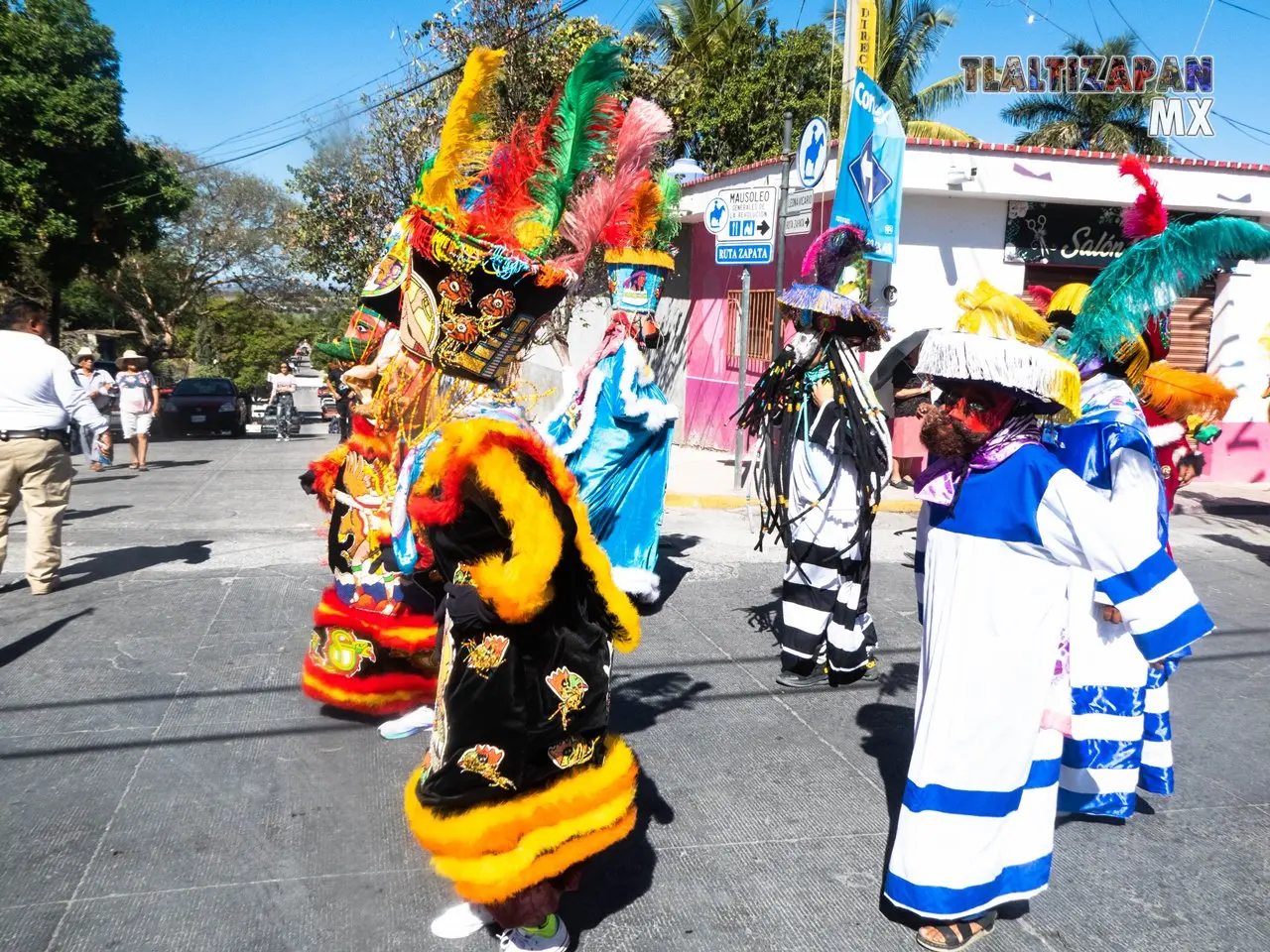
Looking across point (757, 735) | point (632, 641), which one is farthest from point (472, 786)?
point (757, 735)

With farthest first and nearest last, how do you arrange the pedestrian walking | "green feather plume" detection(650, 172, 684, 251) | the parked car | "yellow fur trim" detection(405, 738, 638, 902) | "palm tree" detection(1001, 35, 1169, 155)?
"palm tree" detection(1001, 35, 1169, 155), the parked car, the pedestrian walking, "green feather plume" detection(650, 172, 684, 251), "yellow fur trim" detection(405, 738, 638, 902)

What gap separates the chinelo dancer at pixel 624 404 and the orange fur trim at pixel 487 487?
10.9 feet

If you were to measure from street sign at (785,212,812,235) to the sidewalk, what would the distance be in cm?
239

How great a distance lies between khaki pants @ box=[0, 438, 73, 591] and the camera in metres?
6.35

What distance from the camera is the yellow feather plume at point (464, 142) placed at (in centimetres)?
358

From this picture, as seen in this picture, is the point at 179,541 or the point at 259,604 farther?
the point at 179,541

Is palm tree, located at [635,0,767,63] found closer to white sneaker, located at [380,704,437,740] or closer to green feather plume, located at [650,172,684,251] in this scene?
green feather plume, located at [650,172,684,251]

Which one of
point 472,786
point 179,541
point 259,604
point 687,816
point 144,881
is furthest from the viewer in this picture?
point 179,541

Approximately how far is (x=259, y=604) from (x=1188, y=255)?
5384mm

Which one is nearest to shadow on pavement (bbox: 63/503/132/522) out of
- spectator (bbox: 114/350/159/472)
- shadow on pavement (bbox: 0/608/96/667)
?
spectator (bbox: 114/350/159/472)

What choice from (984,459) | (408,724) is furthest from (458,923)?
(984,459)

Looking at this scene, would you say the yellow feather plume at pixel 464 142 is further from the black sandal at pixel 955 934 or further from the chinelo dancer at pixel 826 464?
the black sandal at pixel 955 934

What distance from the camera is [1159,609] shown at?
2857mm

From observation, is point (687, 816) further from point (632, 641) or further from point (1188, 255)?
point (1188, 255)
